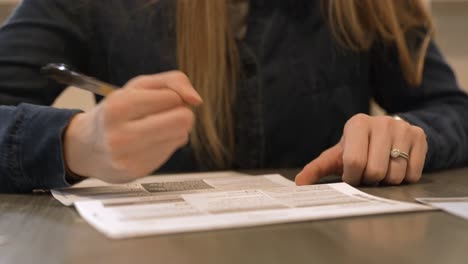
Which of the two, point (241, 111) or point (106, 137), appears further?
point (241, 111)

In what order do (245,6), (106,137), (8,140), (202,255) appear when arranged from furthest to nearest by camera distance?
(245,6) < (8,140) < (106,137) < (202,255)

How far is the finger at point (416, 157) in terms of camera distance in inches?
24.8

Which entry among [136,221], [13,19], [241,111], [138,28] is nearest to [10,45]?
[13,19]

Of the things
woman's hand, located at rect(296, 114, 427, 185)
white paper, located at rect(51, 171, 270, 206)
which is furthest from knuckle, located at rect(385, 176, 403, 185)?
white paper, located at rect(51, 171, 270, 206)

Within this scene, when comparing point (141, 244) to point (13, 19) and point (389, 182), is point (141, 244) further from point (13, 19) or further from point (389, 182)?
point (13, 19)

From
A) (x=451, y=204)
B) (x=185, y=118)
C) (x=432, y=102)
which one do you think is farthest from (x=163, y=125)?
(x=432, y=102)

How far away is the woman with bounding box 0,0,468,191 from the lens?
814mm

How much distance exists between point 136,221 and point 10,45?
0.49 metres

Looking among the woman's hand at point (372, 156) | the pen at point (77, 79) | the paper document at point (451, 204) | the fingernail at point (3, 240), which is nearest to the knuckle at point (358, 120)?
the woman's hand at point (372, 156)

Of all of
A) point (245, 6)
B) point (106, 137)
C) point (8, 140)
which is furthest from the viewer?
point (245, 6)

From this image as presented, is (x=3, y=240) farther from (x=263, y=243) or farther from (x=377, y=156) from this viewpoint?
(x=377, y=156)

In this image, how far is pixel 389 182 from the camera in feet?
2.02

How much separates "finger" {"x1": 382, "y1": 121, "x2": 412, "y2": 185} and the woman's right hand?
0.23 metres

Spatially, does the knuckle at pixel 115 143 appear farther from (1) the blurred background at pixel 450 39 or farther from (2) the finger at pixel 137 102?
(1) the blurred background at pixel 450 39
